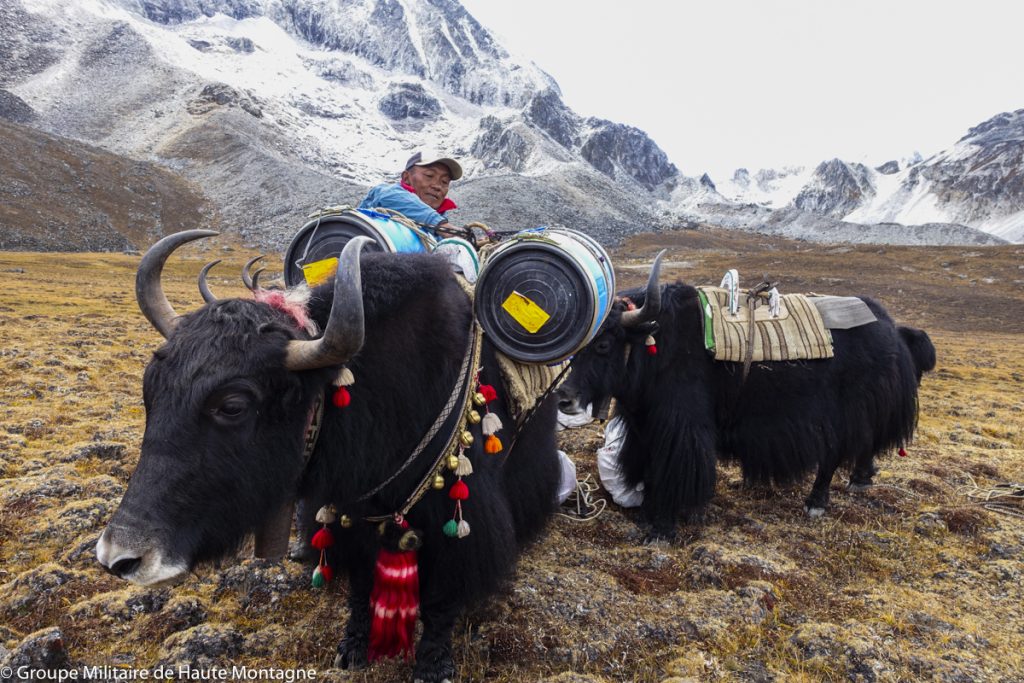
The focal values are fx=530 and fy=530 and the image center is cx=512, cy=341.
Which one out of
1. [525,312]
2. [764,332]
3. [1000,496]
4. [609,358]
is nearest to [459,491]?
[525,312]

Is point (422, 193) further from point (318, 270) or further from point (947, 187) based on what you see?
point (947, 187)

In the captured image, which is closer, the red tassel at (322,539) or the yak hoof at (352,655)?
the red tassel at (322,539)

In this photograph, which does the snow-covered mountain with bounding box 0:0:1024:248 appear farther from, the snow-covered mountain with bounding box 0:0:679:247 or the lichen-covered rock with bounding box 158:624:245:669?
the lichen-covered rock with bounding box 158:624:245:669

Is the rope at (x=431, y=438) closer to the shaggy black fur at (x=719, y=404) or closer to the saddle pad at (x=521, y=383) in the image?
the saddle pad at (x=521, y=383)

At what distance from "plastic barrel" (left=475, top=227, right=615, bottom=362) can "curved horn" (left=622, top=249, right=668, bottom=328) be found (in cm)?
133

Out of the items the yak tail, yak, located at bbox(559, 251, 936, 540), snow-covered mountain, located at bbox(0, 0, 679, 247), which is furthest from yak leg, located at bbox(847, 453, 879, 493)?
snow-covered mountain, located at bbox(0, 0, 679, 247)

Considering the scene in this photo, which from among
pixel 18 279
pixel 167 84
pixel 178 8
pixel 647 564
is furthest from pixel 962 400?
pixel 178 8

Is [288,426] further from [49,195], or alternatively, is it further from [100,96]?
[100,96]

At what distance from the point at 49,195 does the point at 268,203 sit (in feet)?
47.1

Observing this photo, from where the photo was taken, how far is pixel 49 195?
3631 cm

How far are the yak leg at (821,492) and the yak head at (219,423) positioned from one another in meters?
3.96

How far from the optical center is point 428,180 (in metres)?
3.34

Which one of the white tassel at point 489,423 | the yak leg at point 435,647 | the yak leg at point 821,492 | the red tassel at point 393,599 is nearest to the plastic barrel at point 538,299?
the white tassel at point 489,423

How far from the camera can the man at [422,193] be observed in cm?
298
